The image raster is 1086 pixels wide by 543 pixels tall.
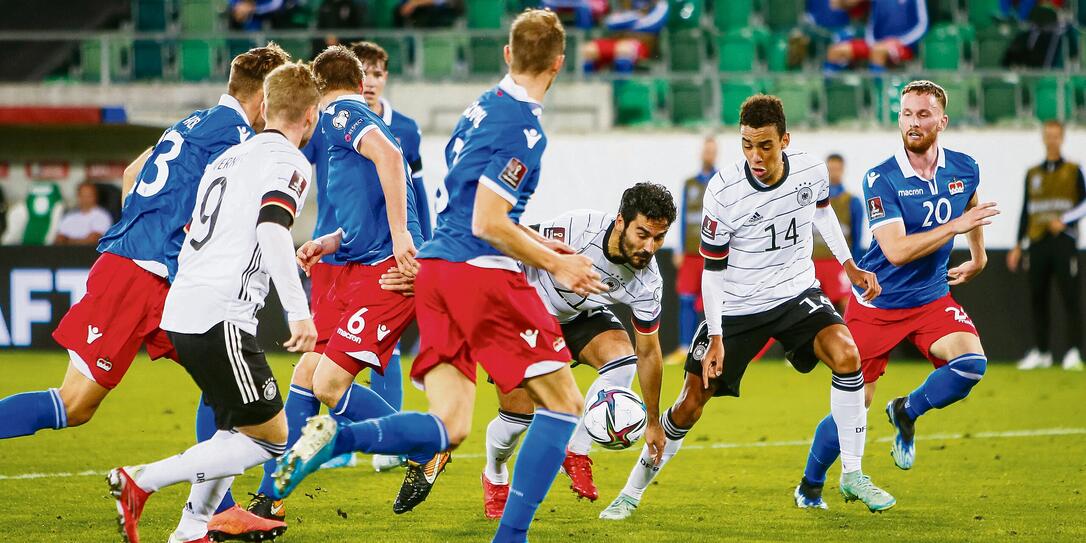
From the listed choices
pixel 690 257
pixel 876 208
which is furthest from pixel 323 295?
pixel 690 257

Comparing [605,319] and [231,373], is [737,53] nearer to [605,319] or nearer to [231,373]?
[605,319]

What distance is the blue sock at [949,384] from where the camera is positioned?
6.57 m

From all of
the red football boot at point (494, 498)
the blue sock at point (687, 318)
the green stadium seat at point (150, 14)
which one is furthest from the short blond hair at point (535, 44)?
the green stadium seat at point (150, 14)

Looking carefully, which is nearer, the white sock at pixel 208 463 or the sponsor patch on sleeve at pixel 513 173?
the sponsor patch on sleeve at pixel 513 173

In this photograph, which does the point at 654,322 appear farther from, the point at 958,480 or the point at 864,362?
the point at 958,480

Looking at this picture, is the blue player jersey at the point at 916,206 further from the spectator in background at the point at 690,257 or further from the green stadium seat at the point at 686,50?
the green stadium seat at the point at 686,50

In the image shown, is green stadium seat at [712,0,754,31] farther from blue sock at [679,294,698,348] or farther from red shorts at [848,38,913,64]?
blue sock at [679,294,698,348]

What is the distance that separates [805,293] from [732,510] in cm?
110

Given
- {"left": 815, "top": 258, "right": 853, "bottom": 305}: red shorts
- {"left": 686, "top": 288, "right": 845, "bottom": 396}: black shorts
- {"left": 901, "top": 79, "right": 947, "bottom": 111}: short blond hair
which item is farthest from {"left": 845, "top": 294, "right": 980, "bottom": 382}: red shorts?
{"left": 815, "top": 258, "right": 853, "bottom": 305}: red shorts

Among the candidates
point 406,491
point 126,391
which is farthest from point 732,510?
point 126,391

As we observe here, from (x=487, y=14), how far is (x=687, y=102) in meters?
3.17

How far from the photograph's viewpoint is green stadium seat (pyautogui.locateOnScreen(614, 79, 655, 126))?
16.9m

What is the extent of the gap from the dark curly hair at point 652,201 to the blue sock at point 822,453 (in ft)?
4.32

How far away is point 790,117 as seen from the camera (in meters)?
16.4
